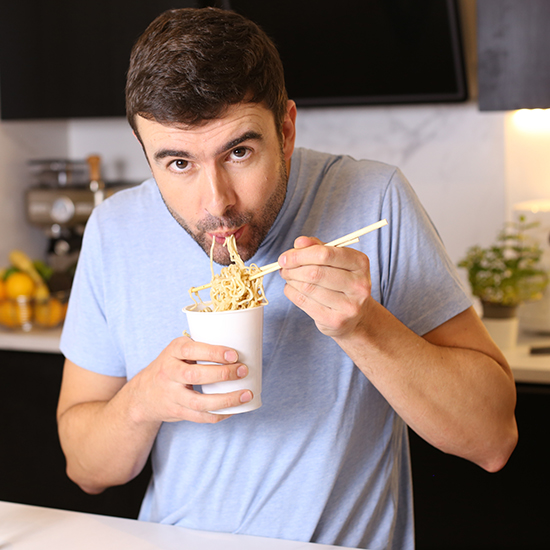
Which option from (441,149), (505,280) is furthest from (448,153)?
(505,280)

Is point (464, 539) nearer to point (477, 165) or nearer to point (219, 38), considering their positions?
point (477, 165)

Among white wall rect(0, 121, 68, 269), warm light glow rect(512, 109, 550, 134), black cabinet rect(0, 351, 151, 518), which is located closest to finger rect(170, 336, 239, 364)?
black cabinet rect(0, 351, 151, 518)

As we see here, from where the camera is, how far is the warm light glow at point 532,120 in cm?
204

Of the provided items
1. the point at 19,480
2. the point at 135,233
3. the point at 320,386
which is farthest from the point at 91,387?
the point at 19,480

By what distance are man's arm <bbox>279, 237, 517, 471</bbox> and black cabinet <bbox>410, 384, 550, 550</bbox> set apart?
651mm

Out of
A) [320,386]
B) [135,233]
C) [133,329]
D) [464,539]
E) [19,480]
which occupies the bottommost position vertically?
[464,539]

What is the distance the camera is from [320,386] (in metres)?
1.07

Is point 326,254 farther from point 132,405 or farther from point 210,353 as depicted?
point 132,405

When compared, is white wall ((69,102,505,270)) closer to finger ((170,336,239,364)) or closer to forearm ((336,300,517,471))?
forearm ((336,300,517,471))

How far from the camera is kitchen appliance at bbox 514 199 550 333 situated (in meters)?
1.93

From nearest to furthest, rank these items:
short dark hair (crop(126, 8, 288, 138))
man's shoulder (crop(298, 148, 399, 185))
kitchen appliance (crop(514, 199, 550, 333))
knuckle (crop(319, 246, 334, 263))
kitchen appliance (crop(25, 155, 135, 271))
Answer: knuckle (crop(319, 246, 334, 263)) < short dark hair (crop(126, 8, 288, 138)) < man's shoulder (crop(298, 148, 399, 185)) < kitchen appliance (crop(514, 199, 550, 333)) < kitchen appliance (crop(25, 155, 135, 271))

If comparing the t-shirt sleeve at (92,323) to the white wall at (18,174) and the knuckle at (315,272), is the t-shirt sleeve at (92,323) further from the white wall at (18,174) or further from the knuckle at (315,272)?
the white wall at (18,174)

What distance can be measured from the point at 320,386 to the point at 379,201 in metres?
0.33

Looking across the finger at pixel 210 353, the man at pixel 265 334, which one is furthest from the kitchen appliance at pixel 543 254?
the finger at pixel 210 353
